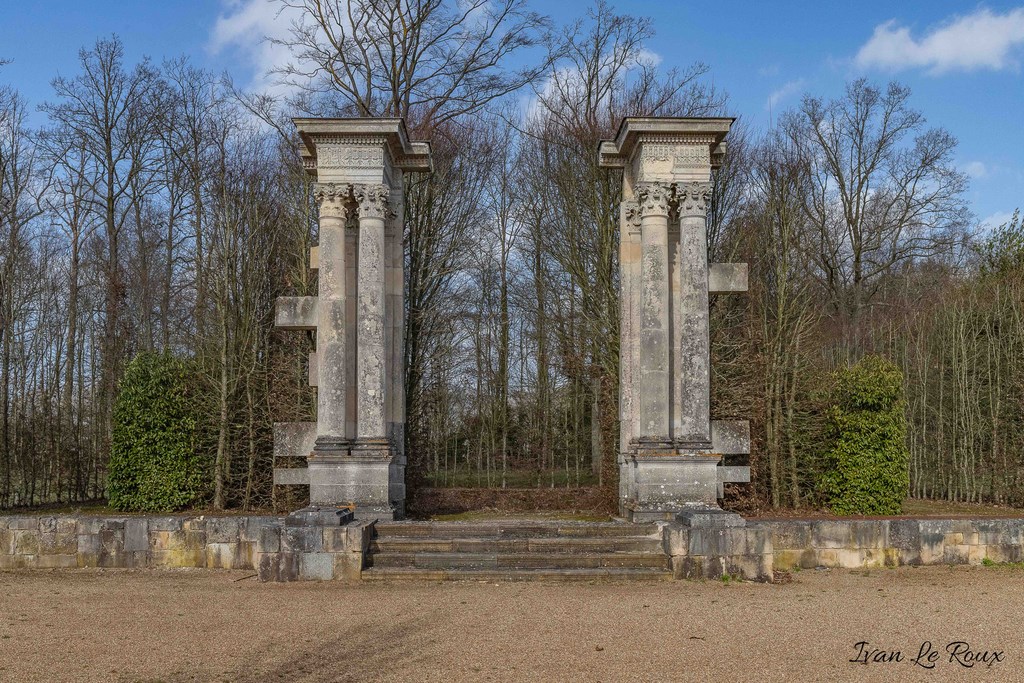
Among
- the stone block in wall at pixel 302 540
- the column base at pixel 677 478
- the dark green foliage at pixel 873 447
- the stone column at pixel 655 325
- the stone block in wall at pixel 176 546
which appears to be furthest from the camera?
the dark green foliage at pixel 873 447

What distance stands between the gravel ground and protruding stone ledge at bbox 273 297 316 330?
394 cm

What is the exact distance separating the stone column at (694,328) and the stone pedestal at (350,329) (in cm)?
435

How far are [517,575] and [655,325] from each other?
171 inches

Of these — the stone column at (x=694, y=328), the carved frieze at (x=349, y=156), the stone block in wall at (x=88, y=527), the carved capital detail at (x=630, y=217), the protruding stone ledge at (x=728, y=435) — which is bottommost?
the stone block in wall at (x=88, y=527)

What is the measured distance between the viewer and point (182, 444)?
1697cm

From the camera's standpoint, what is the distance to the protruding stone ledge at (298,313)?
12.8 m

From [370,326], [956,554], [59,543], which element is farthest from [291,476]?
[956,554]

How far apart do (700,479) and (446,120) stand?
12.9 m

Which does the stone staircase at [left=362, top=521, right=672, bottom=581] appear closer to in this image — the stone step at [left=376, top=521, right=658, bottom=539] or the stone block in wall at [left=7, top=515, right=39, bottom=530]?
the stone step at [left=376, top=521, right=658, bottom=539]

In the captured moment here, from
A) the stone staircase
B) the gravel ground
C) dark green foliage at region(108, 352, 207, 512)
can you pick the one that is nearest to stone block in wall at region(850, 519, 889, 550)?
the gravel ground

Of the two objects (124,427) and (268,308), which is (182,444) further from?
(268,308)

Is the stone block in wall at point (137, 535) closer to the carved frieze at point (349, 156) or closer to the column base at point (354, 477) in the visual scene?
the column base at point (354, 477)

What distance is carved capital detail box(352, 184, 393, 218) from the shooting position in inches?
491

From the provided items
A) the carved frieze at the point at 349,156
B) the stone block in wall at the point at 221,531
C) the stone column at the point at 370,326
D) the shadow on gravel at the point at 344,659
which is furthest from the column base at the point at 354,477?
the shadow on gravel at the point at 344,659
